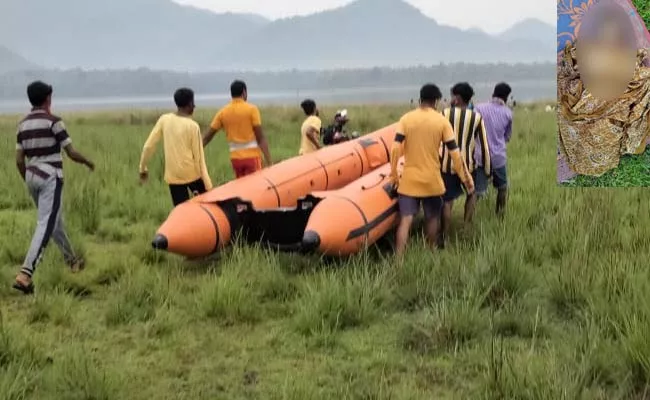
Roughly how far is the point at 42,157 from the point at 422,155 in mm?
3470

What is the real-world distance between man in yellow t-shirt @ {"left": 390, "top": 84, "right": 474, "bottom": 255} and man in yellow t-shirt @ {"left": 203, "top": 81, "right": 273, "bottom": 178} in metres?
1.74

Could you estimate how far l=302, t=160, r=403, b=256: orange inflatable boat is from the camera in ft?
19.7

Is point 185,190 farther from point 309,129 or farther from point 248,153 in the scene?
point 309,129

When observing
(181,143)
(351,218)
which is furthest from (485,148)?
(181,143)

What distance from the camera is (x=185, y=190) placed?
22.8 feet

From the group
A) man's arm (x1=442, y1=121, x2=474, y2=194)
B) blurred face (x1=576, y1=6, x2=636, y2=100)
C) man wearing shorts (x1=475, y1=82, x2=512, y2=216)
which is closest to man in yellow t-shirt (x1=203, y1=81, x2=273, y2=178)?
man's arm (x1=442, y1=121, x2=474, y2=194)

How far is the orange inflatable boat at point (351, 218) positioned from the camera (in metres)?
5.99

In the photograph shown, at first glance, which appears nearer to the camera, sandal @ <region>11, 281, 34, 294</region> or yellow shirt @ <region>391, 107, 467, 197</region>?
sandal @ <region>11, 281, 34, 294</region>

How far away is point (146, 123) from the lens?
75.2 feet

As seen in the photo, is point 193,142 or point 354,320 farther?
point 193,142

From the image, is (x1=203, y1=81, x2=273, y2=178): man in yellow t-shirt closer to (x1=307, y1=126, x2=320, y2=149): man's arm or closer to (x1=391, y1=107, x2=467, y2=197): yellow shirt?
(x1=307, y1=126, x2=320, y2=149): man's arm

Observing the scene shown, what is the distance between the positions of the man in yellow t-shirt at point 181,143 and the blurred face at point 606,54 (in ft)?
12.6

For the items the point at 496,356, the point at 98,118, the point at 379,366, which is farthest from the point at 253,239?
the point at 98,118

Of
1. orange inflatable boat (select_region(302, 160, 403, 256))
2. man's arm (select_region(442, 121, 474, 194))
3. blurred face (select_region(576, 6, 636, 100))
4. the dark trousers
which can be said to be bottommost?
orange inflatable boat (select_region(302, 160, 403, 256))
